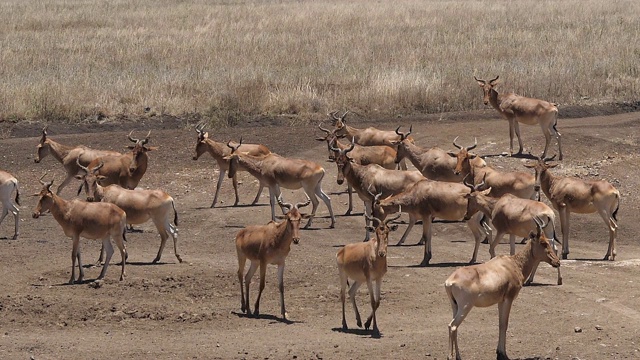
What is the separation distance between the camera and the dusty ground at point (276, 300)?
13.7 meters

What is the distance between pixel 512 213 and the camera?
17344 millimetres

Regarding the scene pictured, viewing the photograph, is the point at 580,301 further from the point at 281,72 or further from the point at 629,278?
the point at 281,72

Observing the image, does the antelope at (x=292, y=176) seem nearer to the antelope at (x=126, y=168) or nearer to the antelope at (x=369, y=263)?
the antelope at (x=126, y=168)

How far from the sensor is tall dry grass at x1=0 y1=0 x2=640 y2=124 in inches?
1206

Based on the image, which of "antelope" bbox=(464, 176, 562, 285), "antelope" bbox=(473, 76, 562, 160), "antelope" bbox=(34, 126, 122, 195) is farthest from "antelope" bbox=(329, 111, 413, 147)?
"antelope" bbox=(464, 176, 562, 285)

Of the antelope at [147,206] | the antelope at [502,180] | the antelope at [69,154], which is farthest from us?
the antelope at [69,154]

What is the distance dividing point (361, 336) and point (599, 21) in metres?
35.7

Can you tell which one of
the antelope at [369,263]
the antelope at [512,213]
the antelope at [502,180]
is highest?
the antelope at [369,263]

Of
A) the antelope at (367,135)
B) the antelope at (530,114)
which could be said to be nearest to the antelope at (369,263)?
the antelope at (367,135)

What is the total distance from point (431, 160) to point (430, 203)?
3.85m

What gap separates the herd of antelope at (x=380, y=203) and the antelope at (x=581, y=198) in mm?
21

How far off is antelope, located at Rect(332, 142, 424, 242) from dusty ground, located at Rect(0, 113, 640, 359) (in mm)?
822

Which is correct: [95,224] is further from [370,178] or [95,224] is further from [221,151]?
[221,151]

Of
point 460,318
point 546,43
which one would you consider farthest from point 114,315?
point 546,43
